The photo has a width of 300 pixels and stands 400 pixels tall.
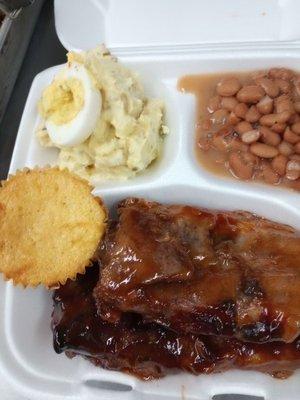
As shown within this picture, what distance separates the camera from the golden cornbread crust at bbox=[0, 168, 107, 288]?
1849 millimetres

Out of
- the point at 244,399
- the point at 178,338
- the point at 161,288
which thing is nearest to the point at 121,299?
the point at 161,288

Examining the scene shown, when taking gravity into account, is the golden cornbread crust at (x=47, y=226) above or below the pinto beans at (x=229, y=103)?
below

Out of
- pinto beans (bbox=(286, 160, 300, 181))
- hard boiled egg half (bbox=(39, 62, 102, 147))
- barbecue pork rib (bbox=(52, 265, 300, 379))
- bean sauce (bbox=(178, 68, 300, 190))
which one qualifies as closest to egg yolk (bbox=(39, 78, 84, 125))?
hard boiled egg half (bbox=(39, 62, 102, 147))

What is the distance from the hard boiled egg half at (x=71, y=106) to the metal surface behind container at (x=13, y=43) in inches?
24.2

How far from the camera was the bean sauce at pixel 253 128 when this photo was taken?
2.04 m

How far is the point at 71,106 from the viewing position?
6.87 feet

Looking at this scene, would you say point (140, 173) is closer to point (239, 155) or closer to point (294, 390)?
point (239, 155)

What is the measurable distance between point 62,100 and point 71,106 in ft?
0.18

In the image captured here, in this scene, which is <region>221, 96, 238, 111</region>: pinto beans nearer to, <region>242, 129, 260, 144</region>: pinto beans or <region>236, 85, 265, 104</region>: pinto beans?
<region>236, 85, 265, 104</region>: pinto beans

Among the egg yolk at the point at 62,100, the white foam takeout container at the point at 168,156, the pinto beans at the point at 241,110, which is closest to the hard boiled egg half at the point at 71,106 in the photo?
the egg yolk at the point at 62,100

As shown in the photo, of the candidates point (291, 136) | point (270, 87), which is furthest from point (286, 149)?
point (270, 87)

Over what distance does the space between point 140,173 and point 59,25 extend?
0.96m

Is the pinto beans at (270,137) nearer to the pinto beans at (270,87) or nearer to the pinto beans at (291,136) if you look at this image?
the pinto beans at (291,136)

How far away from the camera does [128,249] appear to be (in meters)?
1.70
